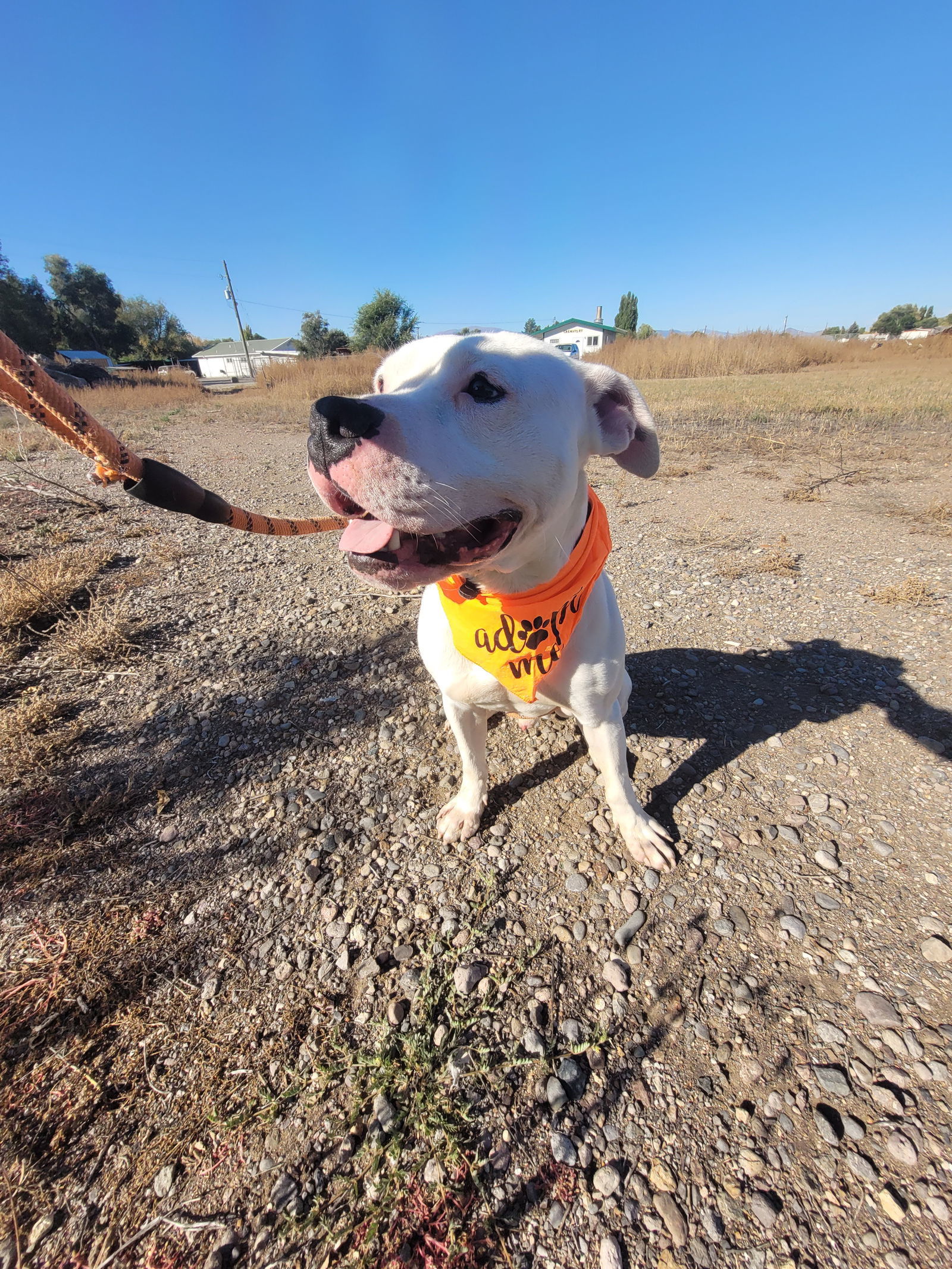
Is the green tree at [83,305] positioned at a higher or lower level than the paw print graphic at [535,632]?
higher

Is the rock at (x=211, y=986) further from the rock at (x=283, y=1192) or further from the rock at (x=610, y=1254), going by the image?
the rock at (x=610, y=1254)

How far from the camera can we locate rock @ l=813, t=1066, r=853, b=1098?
134 centimetres

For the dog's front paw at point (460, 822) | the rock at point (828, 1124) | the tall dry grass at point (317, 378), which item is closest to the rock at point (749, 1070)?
the rock at point (828, 1124)

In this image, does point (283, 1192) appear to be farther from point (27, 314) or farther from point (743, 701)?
point (27, 314)

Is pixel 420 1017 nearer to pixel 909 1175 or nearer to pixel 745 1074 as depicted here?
pixel 745 1074

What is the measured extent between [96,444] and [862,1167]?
2672 mm

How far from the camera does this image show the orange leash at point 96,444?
1.29 metres

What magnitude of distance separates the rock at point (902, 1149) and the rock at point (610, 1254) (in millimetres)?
696

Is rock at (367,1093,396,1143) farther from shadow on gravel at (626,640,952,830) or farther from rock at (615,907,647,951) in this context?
shadow on gravel at (626,640,952,830)

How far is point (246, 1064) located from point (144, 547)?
188 inches

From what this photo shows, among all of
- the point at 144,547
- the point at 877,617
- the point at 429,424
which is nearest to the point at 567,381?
the point at 429,424

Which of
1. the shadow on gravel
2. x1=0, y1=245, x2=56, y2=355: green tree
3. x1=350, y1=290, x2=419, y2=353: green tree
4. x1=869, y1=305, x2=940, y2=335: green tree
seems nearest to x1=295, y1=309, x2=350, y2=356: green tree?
x1=350, y1=290, x2=419, y2=353: green tree

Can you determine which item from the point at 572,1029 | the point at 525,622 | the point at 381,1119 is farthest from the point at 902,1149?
the point at 525,622

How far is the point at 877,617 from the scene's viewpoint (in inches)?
140
